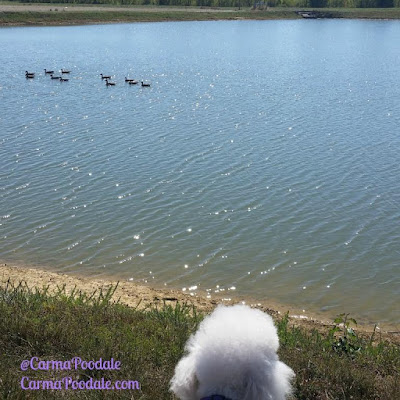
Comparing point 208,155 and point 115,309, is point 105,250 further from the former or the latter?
point 208,155

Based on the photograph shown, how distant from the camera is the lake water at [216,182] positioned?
1287 centimetres

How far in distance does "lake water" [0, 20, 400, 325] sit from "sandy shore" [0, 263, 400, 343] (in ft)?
1.32

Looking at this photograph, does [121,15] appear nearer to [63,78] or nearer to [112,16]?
[112,16]

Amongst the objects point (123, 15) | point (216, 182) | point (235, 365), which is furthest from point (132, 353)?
point (123, 15)

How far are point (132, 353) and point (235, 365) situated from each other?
3098mm

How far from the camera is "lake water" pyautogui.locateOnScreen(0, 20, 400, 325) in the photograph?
42.2ft

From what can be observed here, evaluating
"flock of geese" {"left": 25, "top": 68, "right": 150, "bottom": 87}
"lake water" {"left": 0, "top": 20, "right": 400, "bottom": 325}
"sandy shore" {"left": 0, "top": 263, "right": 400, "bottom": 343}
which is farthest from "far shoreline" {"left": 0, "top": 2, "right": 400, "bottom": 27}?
"sandy shore" {"left": 0, "top": 263, "right": 400, "bottom": 343}

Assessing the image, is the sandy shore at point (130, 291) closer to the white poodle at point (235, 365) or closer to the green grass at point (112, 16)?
the white poodle at point (235, 365)

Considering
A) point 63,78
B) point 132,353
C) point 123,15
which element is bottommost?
point 63,78

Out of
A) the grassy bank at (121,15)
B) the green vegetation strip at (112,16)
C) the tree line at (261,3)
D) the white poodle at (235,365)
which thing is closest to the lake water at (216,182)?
the white poodle at (235,365)

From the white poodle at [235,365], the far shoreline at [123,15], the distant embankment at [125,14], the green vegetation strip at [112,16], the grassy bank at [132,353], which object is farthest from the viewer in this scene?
the distant embankment at [125,14]

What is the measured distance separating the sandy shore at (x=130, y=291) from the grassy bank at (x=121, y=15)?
6346cm

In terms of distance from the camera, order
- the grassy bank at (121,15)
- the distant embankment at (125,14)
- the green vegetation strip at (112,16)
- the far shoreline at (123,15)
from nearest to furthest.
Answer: the green vegetation strip at (112,16) → the far shoreline at (123,15) → the grassy bank at (121,15) → the distant embankment at (125,14)

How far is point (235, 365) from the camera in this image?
3.00m
